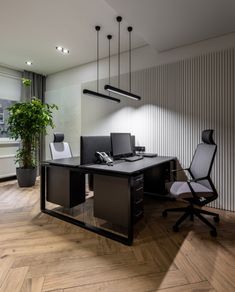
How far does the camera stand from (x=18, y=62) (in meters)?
4.84

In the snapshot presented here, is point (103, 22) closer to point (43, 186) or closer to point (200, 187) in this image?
point (43, 186)

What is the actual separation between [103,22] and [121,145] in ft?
6.46

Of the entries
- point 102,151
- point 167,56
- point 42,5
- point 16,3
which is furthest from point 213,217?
point 16,3

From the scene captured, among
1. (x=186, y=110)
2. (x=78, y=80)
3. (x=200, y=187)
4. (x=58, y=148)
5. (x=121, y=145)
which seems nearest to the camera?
(x=200, y=187)

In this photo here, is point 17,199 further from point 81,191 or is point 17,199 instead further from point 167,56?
point 167,56

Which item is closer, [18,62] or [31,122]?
[31,122]

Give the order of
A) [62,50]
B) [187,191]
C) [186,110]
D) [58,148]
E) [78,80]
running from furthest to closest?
[78,80] < [62,50] < [58,148] < [186,110] < [187,191]

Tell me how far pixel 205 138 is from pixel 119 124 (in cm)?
202

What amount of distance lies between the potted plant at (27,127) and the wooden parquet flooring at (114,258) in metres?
1.81

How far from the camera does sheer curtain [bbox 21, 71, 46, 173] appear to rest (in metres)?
Result: 5.38

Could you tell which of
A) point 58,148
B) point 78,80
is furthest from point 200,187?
point 78,80

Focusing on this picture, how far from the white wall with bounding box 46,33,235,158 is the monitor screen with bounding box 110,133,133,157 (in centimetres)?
129

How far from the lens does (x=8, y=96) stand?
16.9ft

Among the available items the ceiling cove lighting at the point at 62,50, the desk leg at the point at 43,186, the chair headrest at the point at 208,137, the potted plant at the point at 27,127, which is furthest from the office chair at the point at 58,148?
the chair headrest at the point at 208,137
